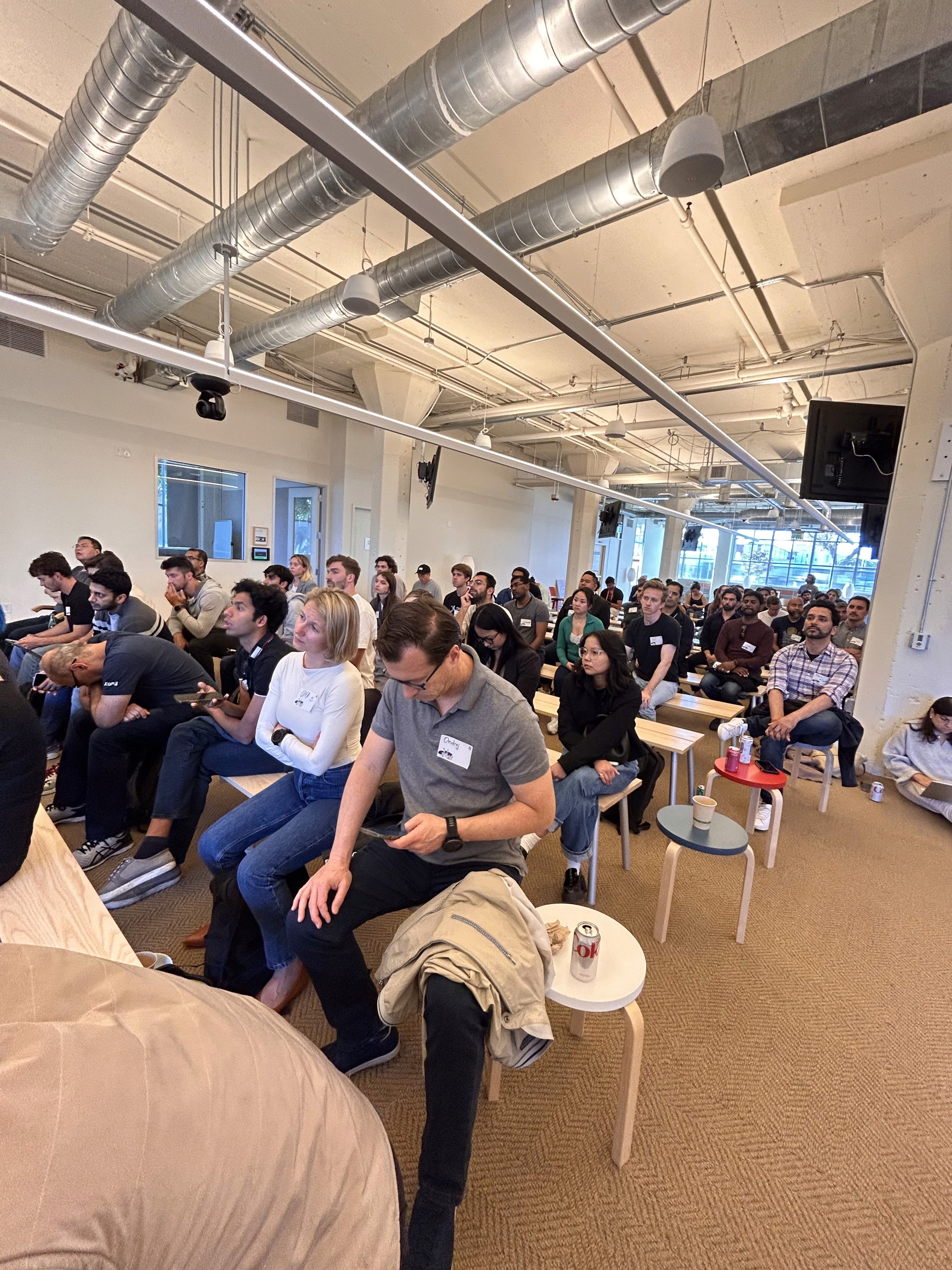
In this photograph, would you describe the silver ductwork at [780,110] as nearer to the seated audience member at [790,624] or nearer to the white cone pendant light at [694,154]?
the white cone pendant light at [694,154]

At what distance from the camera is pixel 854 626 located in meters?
6.11

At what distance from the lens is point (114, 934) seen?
1.26 m

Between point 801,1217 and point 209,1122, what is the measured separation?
1705mm

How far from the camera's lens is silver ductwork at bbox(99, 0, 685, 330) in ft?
6.13

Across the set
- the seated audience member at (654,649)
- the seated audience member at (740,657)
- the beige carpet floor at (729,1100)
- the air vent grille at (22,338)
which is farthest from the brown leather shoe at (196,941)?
the air vent grille at (22,338)

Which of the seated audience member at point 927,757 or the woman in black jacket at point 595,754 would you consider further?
the seated audience member at point 927,757

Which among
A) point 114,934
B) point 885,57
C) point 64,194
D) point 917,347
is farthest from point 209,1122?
point 917,347

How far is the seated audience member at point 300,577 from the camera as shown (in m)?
5.02

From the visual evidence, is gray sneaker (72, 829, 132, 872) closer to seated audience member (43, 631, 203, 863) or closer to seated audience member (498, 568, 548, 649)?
seated audience member (43, 631, 203, 863)

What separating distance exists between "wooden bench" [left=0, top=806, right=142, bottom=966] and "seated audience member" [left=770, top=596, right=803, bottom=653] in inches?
304

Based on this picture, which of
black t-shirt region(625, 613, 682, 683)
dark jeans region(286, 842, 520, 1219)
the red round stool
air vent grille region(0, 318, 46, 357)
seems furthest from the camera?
air vent grille region(0, 318, 46, 357)

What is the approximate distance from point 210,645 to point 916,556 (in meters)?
5.73

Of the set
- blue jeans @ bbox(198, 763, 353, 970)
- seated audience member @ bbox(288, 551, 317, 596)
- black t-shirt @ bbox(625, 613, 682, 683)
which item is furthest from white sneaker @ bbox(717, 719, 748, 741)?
seated audience member @ bbox(288, 551, 317, 596)

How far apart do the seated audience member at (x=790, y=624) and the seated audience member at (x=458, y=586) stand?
4.30 metres
